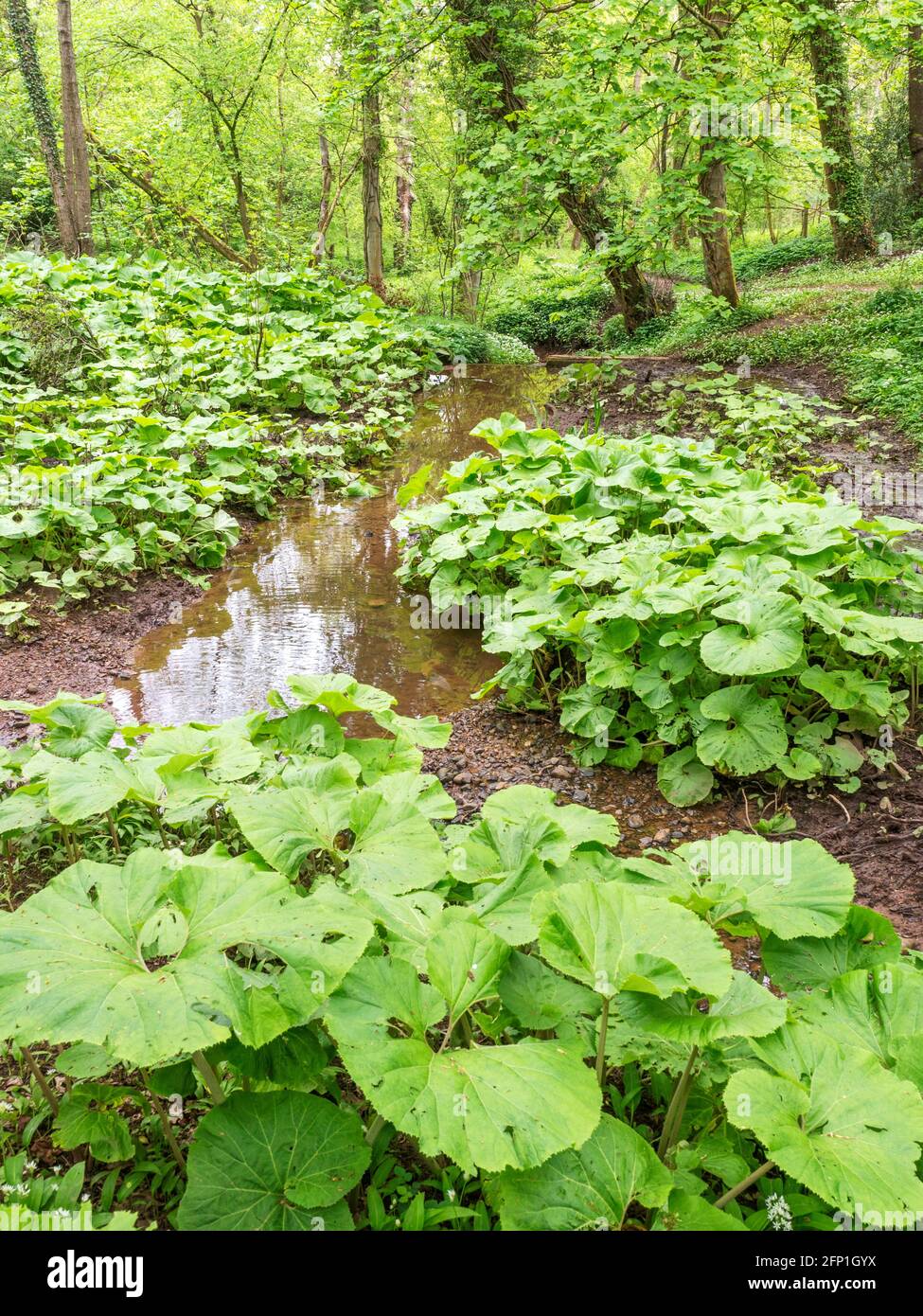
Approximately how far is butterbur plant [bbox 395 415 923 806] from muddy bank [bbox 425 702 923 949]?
0.10m

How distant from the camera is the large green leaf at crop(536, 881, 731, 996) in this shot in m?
1.40

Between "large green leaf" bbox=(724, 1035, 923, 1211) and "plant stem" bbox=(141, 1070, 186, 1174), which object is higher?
"large green leaf" bbox=(724, 1035, 923, 1211)

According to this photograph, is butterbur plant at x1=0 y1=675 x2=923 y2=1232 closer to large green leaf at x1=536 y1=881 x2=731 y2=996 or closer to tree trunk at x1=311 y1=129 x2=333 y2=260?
large green leaf at x1=536 y1=881 x2=731 y2=996

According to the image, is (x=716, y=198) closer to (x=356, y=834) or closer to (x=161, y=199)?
(x=161, y=199)

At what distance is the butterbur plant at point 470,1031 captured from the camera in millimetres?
1293

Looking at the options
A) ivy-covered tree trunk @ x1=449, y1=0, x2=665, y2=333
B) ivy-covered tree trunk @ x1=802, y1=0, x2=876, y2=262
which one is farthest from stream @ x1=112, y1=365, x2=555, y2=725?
ivy-covered tree trunk @ x1=802, y1=0, x2=876, y2=262

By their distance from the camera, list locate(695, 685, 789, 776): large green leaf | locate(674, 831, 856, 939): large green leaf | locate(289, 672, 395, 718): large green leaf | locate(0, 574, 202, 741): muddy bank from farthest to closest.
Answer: locate(0, 574, 202, 741): muddy bank < locate(695, 685, 789, 776): large green leaf < locate(289, 672, 395, 718): large green leaf < locate(674, 831, 856, 939): large green leaf

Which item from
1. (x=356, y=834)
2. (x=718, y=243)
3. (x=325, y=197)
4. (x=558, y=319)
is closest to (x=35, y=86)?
(x=325, y=197)

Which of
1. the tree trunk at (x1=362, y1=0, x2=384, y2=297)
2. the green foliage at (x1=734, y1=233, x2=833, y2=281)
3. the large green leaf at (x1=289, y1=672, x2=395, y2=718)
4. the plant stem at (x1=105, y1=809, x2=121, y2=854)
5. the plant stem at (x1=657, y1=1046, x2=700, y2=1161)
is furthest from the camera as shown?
the green foliage at (x1=734, y1=233, x2=833, y2=281)

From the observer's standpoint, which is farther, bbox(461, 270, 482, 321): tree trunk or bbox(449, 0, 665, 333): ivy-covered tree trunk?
bbox(461, 270, 482, 321): tree trunk

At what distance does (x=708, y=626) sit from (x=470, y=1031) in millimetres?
2298

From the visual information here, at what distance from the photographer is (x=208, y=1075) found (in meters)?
1.52

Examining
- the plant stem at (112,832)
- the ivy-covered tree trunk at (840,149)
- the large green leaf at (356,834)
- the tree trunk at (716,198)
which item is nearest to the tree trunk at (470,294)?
the tree trunk at (716,198)

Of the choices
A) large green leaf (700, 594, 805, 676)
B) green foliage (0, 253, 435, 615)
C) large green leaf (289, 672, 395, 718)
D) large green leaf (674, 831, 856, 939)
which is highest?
green foliage (0, 253, 435, 615)
